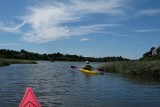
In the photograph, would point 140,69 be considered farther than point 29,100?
Yes

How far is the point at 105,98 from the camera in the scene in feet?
71.2

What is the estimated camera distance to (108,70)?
2079 inches

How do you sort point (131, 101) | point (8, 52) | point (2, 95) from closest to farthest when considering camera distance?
point (131, 101) < point (2, 95) < point (8, 52)

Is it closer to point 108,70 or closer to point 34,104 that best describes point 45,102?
point 34,104

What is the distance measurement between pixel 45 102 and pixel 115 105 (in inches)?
162

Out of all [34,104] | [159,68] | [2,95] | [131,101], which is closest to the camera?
[34,104]

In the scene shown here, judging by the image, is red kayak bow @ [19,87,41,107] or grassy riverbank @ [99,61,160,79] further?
grassy riverbank @ [99,61,160,79]

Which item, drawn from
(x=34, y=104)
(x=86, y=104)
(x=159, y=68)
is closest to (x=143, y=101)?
(x=86, y=104)

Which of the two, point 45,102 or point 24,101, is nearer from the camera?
point 24,101

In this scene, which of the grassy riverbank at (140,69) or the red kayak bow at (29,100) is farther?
the grassy riverbank at (140,69)

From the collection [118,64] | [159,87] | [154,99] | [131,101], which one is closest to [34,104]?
[131,101]

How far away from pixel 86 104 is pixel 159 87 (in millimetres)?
11652

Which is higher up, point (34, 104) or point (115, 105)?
point (34, 104)

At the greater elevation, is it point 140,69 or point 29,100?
point 140,69
